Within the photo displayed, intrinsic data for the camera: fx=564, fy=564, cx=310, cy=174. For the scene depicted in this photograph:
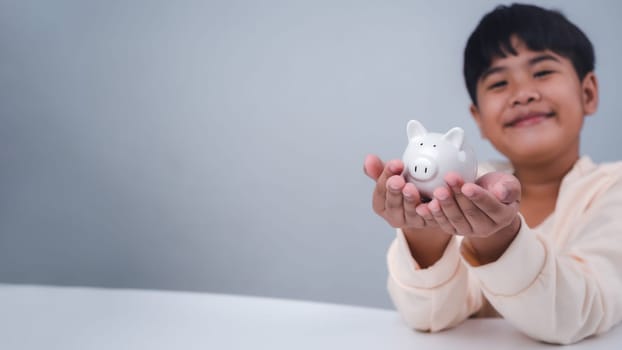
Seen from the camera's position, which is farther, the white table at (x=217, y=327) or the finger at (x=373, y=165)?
the white table at (x=217, y=327)

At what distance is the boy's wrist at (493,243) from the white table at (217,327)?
0.45ft

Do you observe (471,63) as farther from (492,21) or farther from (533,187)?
(533,187)

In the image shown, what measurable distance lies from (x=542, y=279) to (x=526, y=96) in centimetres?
47

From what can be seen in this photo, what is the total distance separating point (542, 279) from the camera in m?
0.71

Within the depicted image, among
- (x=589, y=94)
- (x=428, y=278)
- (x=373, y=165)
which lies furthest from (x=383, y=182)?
(x=589, y=94)

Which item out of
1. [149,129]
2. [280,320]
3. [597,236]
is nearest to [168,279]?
[149,129]

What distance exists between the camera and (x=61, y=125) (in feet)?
5.52

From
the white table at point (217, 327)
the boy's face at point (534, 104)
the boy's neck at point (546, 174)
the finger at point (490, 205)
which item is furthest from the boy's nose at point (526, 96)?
the finger at point (490, 205)

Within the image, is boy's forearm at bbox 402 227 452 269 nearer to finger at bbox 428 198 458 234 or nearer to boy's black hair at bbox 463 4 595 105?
finger at bbox 428 198 458 234

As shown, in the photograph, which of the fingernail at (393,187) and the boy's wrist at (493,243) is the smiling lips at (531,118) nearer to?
the boy's wrist at (493,243)

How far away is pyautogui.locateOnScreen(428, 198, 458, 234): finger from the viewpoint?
0.59 m

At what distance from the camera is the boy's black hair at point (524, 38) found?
3.67ft

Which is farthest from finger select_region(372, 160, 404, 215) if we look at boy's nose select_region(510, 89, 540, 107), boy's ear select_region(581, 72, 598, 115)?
boy's ear select_region(581, 72, 598, 115)

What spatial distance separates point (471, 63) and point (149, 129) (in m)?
1.00
